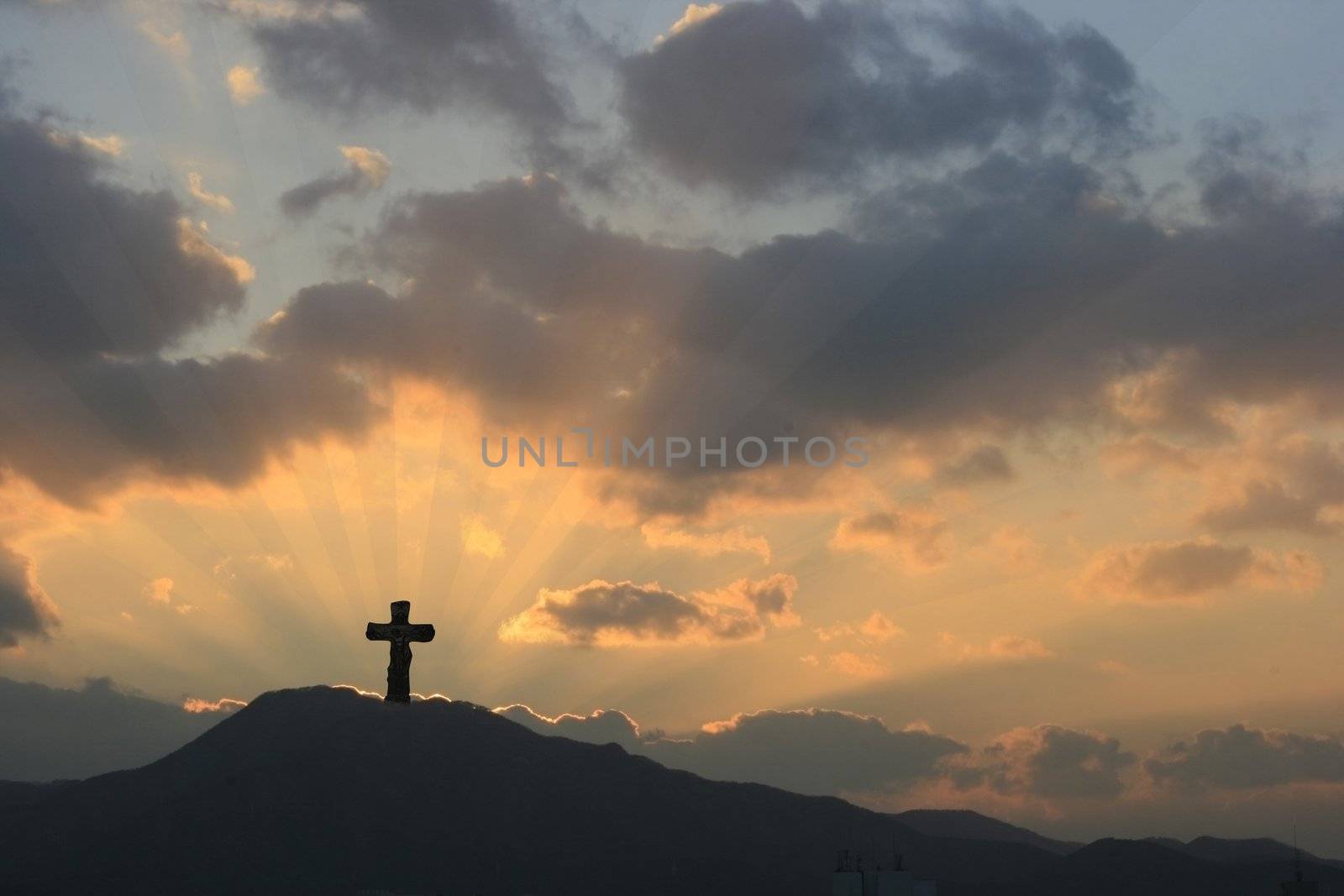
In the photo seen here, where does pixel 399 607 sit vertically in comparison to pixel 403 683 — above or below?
above

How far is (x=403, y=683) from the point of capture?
35.2m

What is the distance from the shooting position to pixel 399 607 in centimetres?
3734

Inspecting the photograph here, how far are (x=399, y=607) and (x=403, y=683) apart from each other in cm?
273
